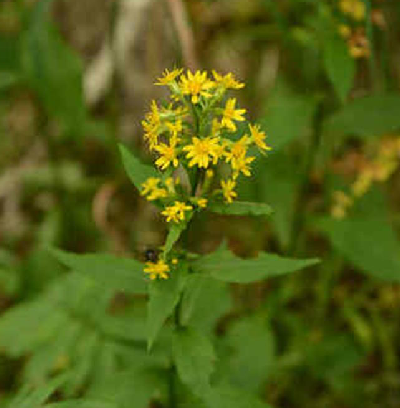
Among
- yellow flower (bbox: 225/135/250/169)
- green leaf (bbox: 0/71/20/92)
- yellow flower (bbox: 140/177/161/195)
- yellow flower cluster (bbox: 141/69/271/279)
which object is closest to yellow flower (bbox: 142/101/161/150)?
yellow flower cluster (bbox: 141/69/271/279)

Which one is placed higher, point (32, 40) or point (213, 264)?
point (32, 40)

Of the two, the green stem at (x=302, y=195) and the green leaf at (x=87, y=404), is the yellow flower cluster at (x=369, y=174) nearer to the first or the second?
the green stem at (x=302, y=195)

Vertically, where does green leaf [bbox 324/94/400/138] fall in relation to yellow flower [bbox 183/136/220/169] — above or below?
above

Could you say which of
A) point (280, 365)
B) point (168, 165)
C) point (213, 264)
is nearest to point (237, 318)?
point (280, 365)

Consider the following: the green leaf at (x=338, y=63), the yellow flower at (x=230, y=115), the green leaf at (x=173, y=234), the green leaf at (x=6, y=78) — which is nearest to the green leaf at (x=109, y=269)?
the green leaf at (x=173, y=234)

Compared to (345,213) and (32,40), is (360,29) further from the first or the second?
(32,40)

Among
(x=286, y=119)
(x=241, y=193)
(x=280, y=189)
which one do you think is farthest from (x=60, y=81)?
(x=286, y=119)

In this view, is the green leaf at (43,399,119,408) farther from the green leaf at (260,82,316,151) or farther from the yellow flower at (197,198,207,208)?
the green leaf at (260,82,316,151)
